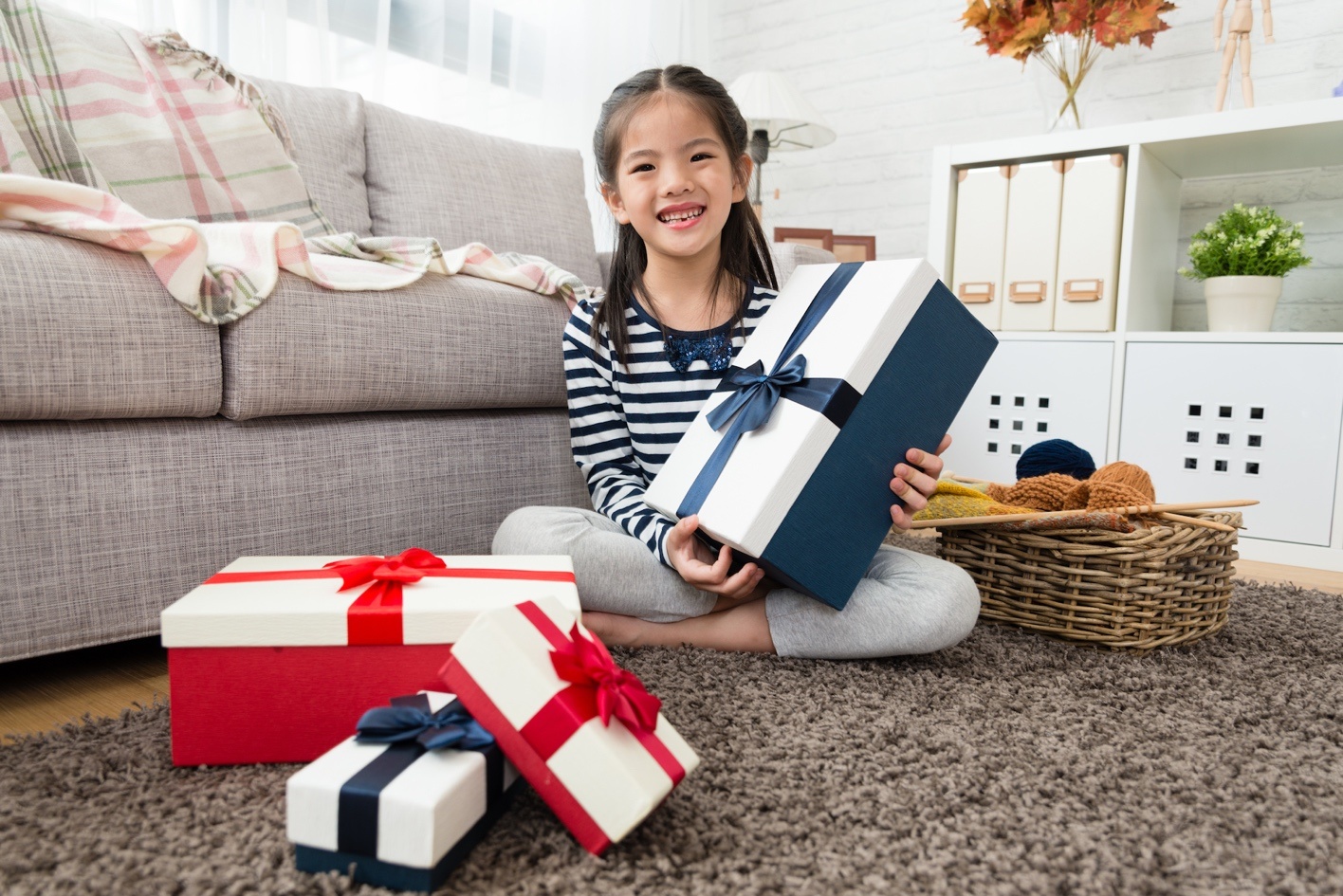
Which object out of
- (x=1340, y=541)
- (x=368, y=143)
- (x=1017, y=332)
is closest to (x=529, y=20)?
(x=368, y=143)

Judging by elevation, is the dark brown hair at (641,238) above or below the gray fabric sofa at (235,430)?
above

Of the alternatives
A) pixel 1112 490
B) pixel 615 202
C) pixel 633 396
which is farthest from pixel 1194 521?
pixel 615 202

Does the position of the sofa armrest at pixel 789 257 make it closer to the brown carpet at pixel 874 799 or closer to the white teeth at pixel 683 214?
the white teeth at pixel 683 214

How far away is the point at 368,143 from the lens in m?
1.61

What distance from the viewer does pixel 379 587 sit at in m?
0.69

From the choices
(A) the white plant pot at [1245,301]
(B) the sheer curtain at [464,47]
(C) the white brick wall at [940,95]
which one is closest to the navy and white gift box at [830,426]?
(A) the white plant pot at [1245,301]

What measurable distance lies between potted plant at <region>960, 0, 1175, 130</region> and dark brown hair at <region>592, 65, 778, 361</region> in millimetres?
996

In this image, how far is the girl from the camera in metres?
0.88

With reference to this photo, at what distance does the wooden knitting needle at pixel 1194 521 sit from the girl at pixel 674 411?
0.22 meters

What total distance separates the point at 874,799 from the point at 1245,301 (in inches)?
55.8

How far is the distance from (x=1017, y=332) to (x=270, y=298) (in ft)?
4.56

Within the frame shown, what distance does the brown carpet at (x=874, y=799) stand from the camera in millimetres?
516

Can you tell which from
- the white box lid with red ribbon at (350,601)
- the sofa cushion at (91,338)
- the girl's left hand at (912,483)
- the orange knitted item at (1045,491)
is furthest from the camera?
the orange knitted item at (1045,491)

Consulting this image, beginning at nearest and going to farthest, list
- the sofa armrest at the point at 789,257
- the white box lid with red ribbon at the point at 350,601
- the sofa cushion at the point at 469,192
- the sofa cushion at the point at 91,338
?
the white box lid with red ribbon at the point at 350,601
the sofa cushion at the point at 91,338
the sofa armrest at the point at 789,257
the sofa cushion at the point at 469,192
